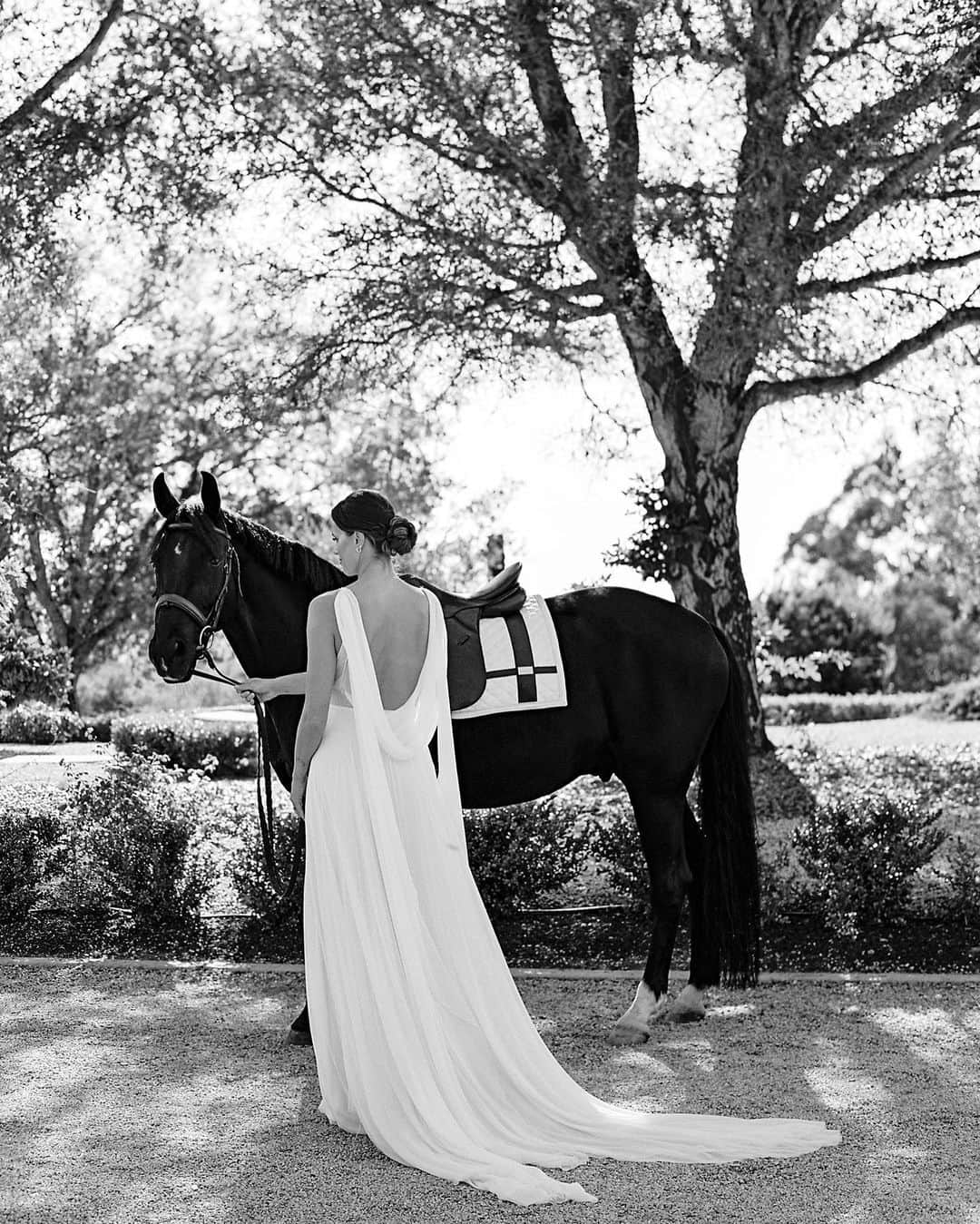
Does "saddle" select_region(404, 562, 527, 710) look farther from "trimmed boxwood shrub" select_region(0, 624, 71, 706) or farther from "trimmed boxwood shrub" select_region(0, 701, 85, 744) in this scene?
"trimmed boxwood shrub" select_region(0, 701, 85, 744)

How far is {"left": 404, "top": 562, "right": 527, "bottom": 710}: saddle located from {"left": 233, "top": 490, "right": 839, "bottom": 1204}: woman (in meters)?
0.92

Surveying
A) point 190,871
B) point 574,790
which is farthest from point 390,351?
point 190,871

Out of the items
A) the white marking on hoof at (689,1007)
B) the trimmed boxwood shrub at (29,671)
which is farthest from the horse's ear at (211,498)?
the trimmed boxwood shrub at (29,671)

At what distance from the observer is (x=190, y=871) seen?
25.4ft

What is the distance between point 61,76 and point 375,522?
26.3 ft

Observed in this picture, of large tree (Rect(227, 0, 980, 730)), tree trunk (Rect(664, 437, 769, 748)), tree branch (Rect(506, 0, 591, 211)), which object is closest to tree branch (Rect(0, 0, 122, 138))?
large tree (Rect(227, 0, 980, 730))

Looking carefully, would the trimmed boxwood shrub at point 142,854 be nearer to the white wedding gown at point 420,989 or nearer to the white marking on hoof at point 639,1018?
the white marking on hoof at point 639,1018

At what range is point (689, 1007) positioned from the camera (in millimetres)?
5941

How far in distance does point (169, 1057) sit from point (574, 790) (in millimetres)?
6311

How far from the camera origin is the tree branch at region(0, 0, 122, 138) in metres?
10.6

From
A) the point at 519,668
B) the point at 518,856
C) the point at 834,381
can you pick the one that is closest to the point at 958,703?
the point at 834,381

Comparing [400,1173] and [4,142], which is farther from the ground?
[4,142]

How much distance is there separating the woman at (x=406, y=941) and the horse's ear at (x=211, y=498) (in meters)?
1.00

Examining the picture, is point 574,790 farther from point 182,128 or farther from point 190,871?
point 182,128
